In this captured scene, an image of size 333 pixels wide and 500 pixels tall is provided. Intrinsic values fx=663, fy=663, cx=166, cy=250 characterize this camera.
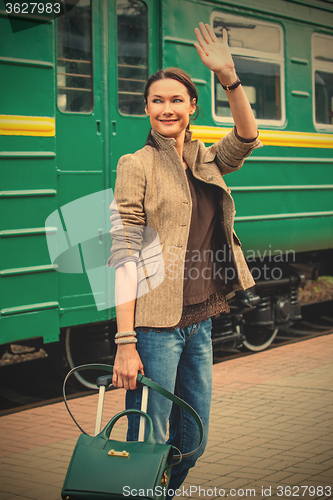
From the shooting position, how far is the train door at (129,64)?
213 inches

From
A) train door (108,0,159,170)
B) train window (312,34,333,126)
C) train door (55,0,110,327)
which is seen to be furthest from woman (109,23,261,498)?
train window (312,34,333,126)

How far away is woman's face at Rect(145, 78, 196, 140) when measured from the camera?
2.66 meters

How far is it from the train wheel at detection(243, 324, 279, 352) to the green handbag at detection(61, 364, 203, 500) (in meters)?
5.29

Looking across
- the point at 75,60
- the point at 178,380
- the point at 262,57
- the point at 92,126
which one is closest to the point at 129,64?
the point at 75,60

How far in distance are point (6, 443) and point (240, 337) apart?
9.98 feet

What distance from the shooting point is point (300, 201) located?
7.17 metres

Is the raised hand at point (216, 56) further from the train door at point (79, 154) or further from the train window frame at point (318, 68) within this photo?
the train window frame at point (318, 68)

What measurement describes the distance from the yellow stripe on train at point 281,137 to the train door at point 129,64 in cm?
63

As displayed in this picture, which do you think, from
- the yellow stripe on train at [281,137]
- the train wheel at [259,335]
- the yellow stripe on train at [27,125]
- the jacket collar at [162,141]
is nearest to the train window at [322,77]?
the yellow stripe on train at [281,137]

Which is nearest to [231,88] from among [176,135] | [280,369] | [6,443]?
[176,135]

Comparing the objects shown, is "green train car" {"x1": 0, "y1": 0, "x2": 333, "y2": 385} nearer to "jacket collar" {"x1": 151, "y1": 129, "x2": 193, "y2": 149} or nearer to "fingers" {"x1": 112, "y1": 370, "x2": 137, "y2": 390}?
"jacket collar" {"x1": 151, "y1": 129, "x2": 193, "y2": 149}

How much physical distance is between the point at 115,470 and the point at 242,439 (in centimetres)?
242

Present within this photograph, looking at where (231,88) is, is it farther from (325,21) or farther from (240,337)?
(325,21)

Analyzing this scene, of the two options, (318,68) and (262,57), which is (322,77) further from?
(262,57)
